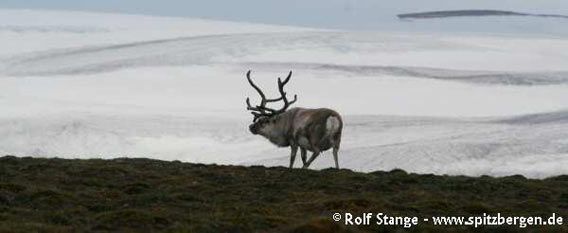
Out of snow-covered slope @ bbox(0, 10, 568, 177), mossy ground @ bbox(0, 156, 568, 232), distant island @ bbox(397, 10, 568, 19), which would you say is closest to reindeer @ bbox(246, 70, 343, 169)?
mossy ground @ bbox(0, 156, 568, 232)

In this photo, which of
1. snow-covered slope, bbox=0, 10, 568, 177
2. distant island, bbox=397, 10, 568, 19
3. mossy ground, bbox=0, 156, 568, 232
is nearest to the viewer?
mossy ground, bbox=0, 156, 568, 232

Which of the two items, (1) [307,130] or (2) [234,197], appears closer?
(2) [234,197]

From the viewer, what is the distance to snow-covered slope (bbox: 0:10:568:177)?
78.6 ft

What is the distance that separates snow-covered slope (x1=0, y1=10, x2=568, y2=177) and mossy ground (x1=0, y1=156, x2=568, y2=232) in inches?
310

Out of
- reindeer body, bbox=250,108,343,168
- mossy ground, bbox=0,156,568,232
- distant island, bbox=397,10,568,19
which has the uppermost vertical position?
distant island, bbox=397,10,568,19

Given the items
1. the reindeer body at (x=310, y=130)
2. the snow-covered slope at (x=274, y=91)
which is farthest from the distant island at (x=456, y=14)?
the reindeer body at (x=310, y=130)

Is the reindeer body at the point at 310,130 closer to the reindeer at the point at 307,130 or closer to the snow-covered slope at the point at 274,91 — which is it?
the reindeer at the point at 307,130

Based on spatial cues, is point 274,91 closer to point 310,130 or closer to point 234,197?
point 310,130

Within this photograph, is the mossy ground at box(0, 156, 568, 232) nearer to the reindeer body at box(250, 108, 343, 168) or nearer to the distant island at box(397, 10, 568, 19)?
the reindeer body at box(250, 108, 343, 168)

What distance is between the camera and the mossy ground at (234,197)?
942 cm

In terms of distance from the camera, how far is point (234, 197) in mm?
11711

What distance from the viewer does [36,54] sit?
3897 cm

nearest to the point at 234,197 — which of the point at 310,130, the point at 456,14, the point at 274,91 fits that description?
the point at 310,130

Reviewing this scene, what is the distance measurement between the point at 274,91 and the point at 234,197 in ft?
69.6
